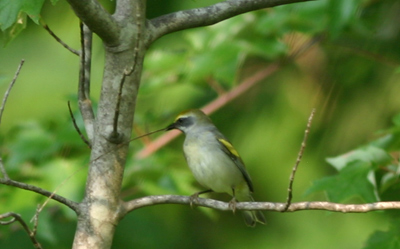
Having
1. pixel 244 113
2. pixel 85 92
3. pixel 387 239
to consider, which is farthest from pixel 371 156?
pixel 244 113

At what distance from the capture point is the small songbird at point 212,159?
335cm

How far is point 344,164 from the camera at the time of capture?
299 centimetres

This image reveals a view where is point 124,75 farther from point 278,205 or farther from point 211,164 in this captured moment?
point 211,164

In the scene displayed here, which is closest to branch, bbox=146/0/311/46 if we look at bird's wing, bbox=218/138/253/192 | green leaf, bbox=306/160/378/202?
green leaf, bbox=306/160/378/202

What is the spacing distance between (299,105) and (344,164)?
4.30ft

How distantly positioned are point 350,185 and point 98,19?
150 centimetres

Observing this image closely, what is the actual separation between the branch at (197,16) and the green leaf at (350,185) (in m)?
1.08

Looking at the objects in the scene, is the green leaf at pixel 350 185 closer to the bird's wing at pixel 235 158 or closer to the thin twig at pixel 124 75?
the bird's wing at pixel 235 158

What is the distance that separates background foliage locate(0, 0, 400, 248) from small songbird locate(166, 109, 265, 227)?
0.18 metres

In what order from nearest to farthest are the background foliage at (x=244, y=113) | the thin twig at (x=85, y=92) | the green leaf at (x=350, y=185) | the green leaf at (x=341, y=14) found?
the thin twig at (x=85, y=92) < the green leaf at (x=350, y=185) < the green leaf at (x=341, y=14) < the background foliage at (x=244, y=113)

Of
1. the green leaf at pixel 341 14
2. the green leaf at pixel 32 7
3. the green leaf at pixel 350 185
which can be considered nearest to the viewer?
the green leaf at pixel 32 7

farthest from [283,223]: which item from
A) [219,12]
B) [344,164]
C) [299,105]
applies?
[219,12]

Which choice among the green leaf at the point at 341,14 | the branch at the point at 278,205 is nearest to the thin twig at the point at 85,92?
the branch at the point at 278,205

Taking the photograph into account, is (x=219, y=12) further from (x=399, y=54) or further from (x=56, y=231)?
(x=56, y=231)
